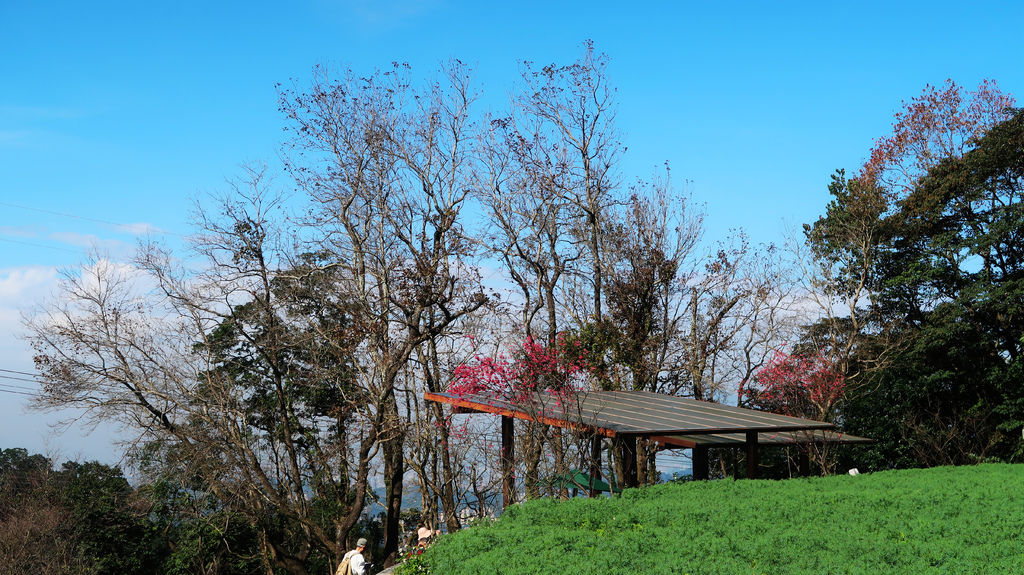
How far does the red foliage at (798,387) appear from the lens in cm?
2061

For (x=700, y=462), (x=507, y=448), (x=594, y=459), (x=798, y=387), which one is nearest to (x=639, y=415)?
(x=594, y=459)

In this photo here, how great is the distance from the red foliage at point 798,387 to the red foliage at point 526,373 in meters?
5.52

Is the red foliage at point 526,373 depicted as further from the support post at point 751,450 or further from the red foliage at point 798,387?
the red foliage at point 798,387

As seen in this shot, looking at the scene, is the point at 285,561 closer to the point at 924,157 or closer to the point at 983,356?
the point at 983,356

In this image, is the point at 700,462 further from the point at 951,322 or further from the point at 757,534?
the point at 951,322

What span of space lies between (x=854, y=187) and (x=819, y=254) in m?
2.31

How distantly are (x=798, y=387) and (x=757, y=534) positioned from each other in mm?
15287

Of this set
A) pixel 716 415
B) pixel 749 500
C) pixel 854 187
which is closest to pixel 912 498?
pixel 749 500

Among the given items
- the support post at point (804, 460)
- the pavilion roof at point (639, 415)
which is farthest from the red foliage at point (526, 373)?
the support post at point (804, 460)

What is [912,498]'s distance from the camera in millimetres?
8859

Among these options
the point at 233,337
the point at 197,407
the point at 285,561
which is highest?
the point at 233,337

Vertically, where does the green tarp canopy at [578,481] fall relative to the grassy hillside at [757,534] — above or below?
above

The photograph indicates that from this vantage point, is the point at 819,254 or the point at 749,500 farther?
the point at 819,254

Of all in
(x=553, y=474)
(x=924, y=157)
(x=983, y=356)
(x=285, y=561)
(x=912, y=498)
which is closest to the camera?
(x=912, y=498)
